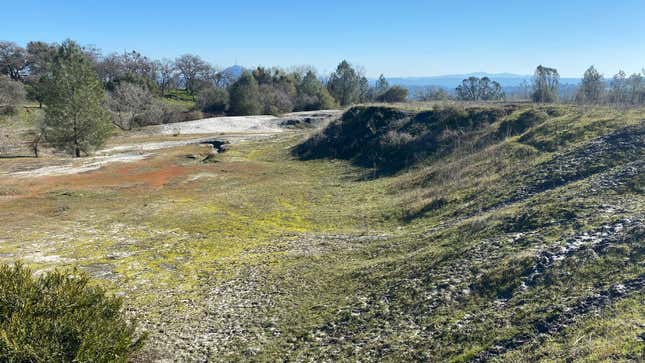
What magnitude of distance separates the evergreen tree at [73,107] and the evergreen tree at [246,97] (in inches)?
2168

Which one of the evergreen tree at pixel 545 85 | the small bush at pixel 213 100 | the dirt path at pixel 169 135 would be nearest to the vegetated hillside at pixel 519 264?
the evergreen tree at pixel 545 85

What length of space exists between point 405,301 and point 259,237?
1303cm

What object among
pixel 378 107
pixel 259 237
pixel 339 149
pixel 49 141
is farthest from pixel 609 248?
pixel 49 141

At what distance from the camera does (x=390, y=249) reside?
19391 millimetres

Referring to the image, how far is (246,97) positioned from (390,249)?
9867cm

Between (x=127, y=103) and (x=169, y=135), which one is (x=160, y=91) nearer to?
(x=127, y=103)

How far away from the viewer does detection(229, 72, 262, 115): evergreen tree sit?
110 meters

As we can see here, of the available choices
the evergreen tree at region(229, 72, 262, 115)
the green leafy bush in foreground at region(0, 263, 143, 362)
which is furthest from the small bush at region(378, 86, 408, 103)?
the green leafy bush in foreground at region(0, 263, 143, 362)

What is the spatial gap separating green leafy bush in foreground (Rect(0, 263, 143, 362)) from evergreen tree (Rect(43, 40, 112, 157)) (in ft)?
167

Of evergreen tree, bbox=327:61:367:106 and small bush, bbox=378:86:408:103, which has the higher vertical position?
evergreen tree, bbox=327:61:367:106

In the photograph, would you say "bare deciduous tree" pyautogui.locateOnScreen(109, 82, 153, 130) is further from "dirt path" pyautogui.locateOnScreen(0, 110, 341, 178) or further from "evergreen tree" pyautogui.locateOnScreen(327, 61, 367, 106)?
"evergreen tree" pyautogui.locateOnScreen(327, 61, 367, 106)

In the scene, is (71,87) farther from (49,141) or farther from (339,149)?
(339,149)

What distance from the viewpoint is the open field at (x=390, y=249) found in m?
10.4

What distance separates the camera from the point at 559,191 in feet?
60.3
